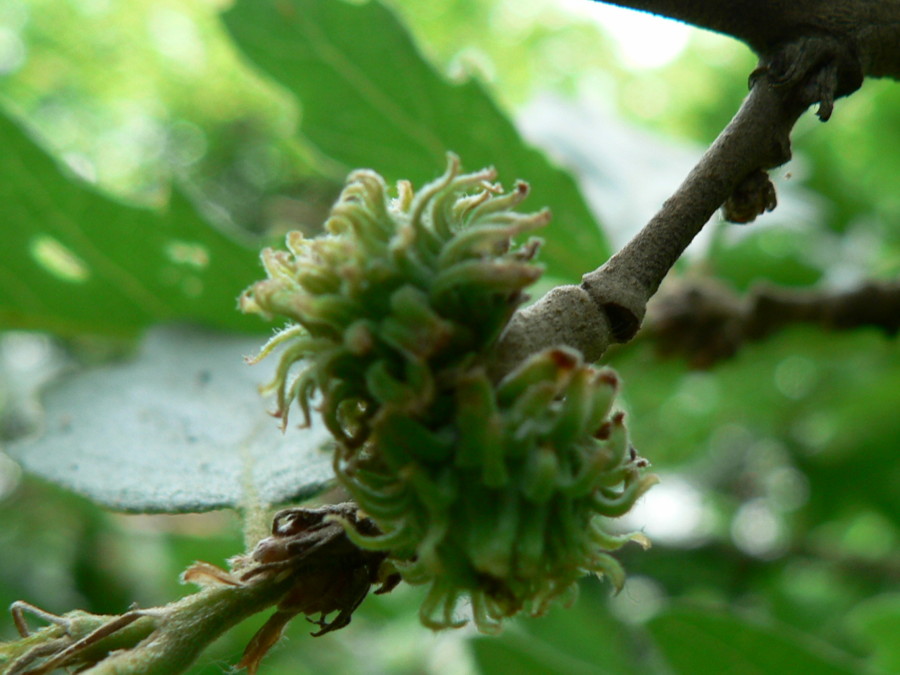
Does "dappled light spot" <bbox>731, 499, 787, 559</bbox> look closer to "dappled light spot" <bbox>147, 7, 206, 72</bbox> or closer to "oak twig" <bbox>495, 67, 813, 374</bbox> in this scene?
"oak twig" <bbox>495, 67, 813, 374</bbox>

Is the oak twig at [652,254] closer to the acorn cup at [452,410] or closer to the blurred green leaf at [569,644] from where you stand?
the acorn cup at [452,410]

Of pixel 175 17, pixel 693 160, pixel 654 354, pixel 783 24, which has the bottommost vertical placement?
pixel 783 24

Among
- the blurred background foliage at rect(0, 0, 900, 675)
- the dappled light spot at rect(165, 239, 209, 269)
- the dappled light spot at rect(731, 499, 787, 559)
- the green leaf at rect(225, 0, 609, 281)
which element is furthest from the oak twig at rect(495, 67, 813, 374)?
the dappled light spot at rect(731, 499, 787, 559)

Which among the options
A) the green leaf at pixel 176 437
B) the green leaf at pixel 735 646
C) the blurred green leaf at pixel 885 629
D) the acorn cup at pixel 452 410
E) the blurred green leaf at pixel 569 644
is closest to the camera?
the acorn cup at pixel 452 410

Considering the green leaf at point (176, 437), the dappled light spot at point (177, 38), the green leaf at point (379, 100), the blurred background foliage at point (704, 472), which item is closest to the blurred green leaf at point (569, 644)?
the blurred background foliage at point (704, 472)

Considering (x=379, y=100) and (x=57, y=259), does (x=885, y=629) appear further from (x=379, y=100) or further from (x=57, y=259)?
(x=57, y=259)

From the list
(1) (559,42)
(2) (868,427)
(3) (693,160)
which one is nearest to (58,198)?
(3) (693,160)

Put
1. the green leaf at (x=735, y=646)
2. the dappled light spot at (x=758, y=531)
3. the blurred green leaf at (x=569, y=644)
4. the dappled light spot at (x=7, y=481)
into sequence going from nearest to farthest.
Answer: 1. the green leaf at (x=735, y=646)
2. the blurred green leaf at (x=569, y=644)
3. the dappled light spot at (x=758, y=531)
4. the dappled light spot at (x=7, y=481)

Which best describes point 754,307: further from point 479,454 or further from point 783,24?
point 479,454
